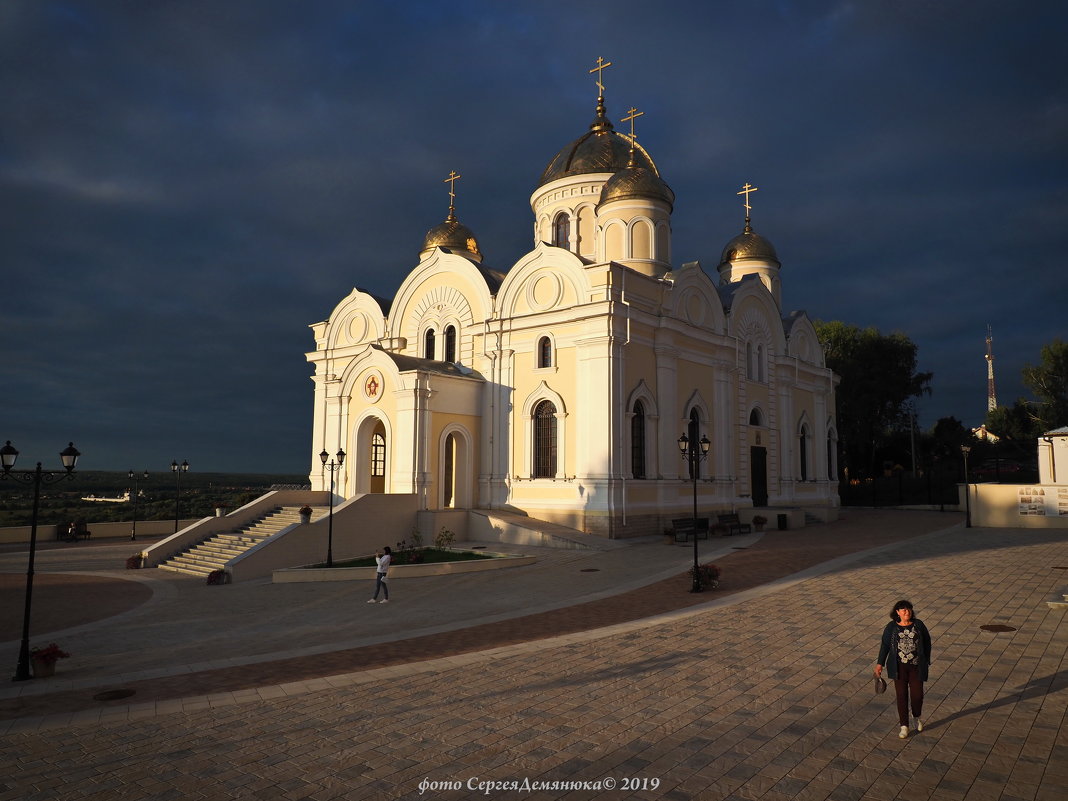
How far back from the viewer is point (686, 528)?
22375 mm

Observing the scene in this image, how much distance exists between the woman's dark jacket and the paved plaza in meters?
0.62

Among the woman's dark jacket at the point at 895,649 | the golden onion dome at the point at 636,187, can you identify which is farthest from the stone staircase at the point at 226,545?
the woman's dark jacket at the point at 895,649

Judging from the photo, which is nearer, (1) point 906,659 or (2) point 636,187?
(1) point 906,659

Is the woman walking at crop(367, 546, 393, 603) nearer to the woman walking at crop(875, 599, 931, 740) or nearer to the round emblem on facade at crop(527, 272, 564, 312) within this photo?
the woman walking at crop(875, 599, 931, 740)

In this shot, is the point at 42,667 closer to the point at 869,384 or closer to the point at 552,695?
the point at 552,695

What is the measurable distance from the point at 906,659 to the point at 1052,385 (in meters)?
49.6

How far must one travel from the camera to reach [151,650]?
10734 millimetres

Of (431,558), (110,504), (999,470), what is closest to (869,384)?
(999,470)

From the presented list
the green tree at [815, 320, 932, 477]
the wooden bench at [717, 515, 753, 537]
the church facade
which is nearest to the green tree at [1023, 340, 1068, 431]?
the green tree at [815, 320, 932, 477]

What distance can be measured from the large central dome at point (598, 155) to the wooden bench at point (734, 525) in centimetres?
1468

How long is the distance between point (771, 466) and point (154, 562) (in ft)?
78.3

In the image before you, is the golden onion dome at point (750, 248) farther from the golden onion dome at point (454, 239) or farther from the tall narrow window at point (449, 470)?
the tall narrow window at point (449, 470)

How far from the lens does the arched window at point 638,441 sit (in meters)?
24.0

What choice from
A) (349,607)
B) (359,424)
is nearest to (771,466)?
(359,424)
